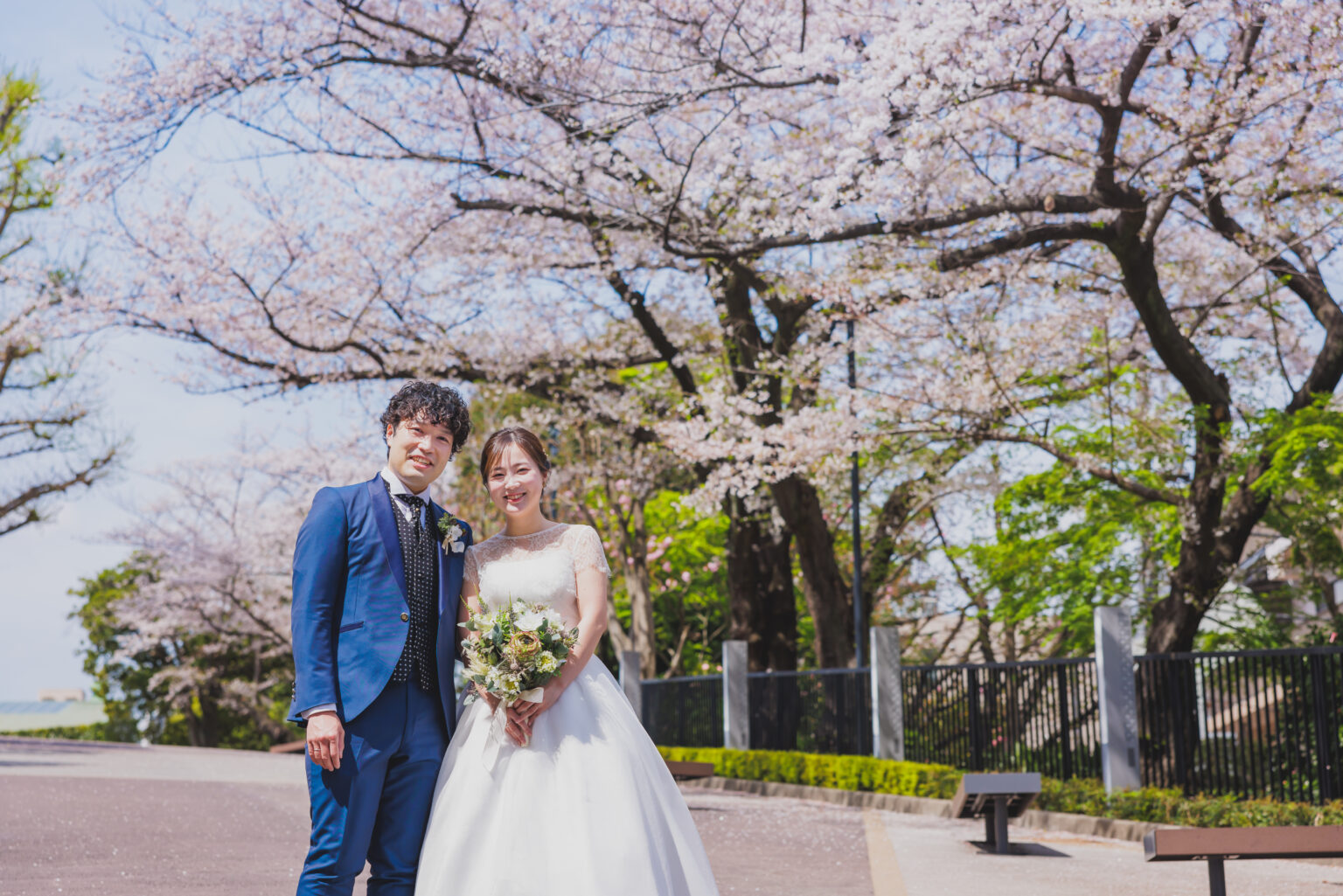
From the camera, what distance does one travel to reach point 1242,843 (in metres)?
5.80

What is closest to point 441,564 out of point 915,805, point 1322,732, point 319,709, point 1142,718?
point 319,709

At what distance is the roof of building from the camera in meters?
48.9

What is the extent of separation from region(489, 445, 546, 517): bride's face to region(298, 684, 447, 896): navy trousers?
0.71m

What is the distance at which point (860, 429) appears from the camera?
585 inches

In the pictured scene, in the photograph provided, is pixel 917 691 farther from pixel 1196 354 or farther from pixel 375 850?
pixel 375 850

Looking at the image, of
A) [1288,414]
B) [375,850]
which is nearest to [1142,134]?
[1288,414]

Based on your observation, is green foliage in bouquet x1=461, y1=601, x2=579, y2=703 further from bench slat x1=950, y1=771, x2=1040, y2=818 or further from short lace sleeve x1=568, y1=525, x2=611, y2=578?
bench slat x1=950, y1=771, x2=1040, y2=818

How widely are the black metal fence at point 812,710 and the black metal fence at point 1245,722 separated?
15.9 feet

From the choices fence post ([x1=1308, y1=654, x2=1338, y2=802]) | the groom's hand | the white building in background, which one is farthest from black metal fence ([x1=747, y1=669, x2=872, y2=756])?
the white building in background

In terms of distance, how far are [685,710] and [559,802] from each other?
18.3 metres

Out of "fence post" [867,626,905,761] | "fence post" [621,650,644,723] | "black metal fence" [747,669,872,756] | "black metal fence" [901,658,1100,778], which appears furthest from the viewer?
"fence post" [621,650,644,723]

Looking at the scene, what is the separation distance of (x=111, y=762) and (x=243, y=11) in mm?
12313

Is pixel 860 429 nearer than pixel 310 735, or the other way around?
pixel 310 735

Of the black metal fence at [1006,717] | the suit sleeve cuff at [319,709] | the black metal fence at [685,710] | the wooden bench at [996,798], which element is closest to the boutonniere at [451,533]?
the suit sleeve cuff at [319,709]
